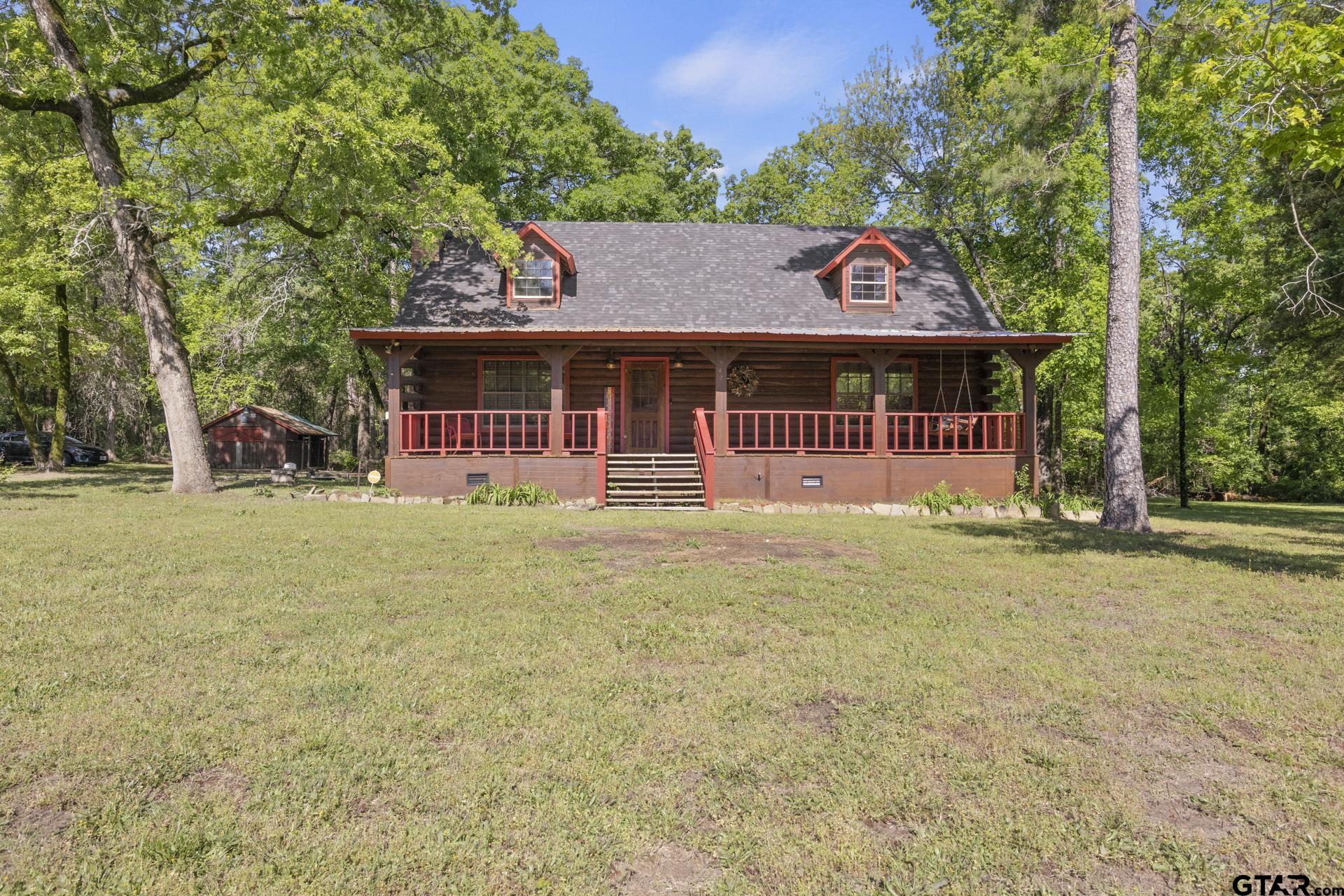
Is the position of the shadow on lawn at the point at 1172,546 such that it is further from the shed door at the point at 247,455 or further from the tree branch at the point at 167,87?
the shed door at the point at 247,455

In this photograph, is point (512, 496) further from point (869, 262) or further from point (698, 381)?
point (869, 262)

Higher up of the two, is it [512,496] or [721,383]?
[721,383]

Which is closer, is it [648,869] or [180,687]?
[648,869]

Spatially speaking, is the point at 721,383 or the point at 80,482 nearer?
the point at 721,383

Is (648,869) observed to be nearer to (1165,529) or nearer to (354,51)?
(1165,529)

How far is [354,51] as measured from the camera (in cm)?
1920

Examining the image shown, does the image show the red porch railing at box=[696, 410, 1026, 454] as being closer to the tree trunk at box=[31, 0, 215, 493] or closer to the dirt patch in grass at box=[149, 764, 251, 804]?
the tree trunk at box=[31, 0, 215, 493]

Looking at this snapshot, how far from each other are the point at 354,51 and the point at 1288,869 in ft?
74.3

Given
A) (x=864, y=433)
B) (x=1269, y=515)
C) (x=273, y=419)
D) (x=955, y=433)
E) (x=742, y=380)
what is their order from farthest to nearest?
(x=273, y=419), (x=742, y=380), (x=864, y=433), (x=1269, y=515), (x=955, y=433)

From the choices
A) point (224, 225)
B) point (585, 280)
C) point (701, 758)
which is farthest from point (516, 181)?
point (701, 758)

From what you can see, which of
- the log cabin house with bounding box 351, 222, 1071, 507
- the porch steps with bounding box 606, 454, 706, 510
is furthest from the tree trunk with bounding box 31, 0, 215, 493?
the porch steps with bounding box 606, 454, 706, 510

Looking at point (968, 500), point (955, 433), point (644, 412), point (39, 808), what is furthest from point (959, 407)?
point (39, 808)

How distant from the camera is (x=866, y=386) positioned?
1831 cm

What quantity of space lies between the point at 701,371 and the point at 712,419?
121 centimetres
